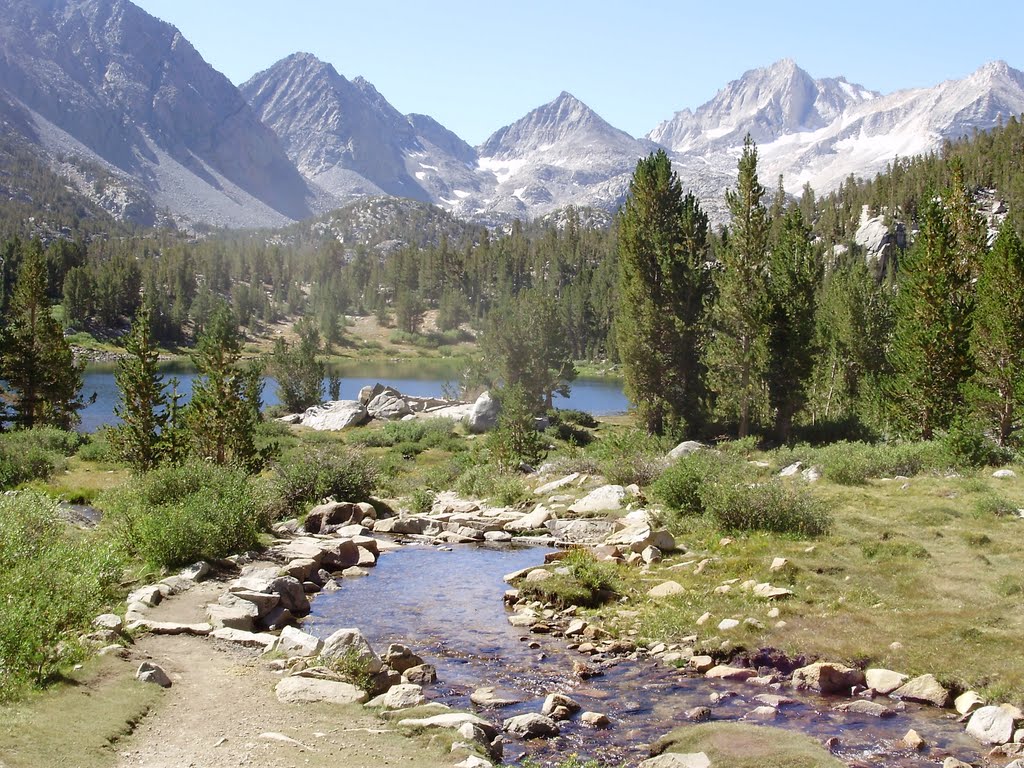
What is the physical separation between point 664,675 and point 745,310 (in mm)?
34567

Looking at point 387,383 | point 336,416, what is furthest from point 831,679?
point 387,383

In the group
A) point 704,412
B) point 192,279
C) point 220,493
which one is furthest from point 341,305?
point 220,493

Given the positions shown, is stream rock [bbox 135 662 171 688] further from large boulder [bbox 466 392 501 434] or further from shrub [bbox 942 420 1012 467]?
large boulder [bbox 466 392 501 434]

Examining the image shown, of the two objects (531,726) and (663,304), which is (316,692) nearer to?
(531,726)

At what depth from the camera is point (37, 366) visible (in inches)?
2298

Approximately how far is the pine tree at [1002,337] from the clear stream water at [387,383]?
37.3 m

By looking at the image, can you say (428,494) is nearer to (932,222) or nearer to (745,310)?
(745,310)

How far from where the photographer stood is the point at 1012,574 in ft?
63.9

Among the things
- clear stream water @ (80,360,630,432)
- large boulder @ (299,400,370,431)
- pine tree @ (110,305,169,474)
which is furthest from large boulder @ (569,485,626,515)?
clear stream water @ (80,360,630,432)

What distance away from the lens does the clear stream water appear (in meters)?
83.4

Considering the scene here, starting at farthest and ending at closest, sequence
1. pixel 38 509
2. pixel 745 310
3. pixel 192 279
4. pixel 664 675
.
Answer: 1. pixel 192 279
2. pixel 745 310
3. pixel 38 509
4. pixel 664 675

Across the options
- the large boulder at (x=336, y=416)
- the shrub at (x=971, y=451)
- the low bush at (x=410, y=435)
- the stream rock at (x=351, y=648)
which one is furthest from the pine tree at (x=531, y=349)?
the stream rock at (x=351, y=648)

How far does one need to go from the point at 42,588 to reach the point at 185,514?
7.93m

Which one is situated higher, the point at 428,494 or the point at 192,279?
the point at 192,279
